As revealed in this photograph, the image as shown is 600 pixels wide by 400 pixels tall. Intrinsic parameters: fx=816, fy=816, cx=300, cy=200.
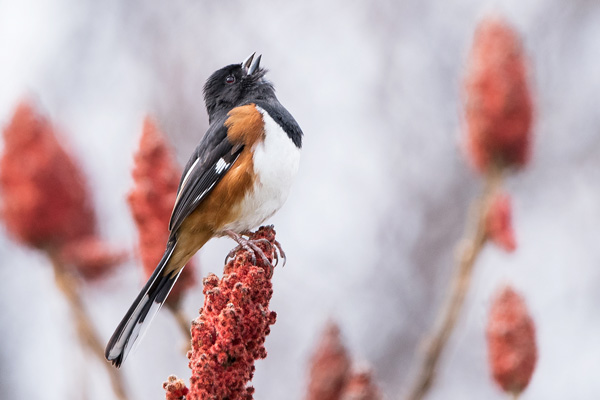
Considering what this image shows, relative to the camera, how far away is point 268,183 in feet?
10.2

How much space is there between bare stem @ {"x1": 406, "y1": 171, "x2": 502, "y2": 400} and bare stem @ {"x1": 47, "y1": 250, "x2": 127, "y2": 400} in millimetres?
869

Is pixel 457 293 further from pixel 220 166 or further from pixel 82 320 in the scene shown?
pixel 82 320

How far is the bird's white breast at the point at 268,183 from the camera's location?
311 cm

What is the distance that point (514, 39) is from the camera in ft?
11.2

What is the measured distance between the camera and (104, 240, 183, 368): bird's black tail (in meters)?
2.45

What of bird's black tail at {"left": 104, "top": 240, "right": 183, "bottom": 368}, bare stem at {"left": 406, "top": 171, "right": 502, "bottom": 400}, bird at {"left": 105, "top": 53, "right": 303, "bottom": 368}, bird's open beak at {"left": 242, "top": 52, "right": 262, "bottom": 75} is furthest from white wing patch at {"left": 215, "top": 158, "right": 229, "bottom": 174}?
bare stem at {"left": 406, "top": 171, "right": 502, "bottom": 400}

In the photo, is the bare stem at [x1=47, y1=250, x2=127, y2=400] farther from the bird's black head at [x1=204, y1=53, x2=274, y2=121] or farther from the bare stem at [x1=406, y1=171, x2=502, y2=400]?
the bird's black head at [x1=204, y1=53, x2=274, y2=121]

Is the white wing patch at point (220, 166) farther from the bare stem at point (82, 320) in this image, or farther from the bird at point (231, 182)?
the bare stem at point (82, 320)

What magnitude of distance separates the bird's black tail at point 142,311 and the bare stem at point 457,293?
2.83 ft

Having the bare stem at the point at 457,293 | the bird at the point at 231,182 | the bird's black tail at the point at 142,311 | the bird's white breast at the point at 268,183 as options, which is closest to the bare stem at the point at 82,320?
the bird's black tail at the point at 142,311

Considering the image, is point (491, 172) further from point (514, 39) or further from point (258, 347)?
point (258, 347)

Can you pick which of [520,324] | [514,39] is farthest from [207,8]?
[520,324]

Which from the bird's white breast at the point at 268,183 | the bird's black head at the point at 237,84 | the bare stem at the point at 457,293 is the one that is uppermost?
the bird's black head at the point at 237,84

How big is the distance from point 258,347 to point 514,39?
6.47ft
